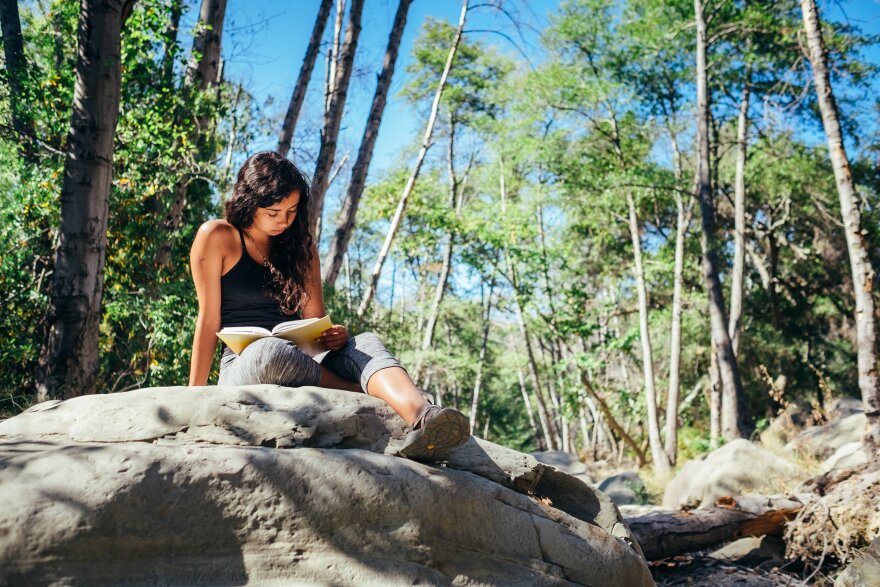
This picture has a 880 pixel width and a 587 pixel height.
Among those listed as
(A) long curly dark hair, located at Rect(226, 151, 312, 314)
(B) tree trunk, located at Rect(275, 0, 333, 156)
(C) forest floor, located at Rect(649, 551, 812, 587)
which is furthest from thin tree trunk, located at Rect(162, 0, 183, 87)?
(C) forest floor, located at Rect(649, 551, 812, 587)

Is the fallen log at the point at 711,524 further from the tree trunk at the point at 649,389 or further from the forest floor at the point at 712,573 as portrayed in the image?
the tree trunk at the point at 649,389

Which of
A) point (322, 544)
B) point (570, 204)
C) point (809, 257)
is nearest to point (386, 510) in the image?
point (322, 544)

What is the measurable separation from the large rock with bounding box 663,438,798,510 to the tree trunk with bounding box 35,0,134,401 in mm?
6357

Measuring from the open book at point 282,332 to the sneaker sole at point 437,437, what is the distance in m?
0.69

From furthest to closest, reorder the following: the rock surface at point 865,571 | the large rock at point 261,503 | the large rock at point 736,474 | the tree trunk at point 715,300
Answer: the tree trunk at point 715,300 < the large rock at point 736,474 < the rock surface at point 865,571 < the large rock at point 261,503

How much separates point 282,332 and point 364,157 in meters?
6.63

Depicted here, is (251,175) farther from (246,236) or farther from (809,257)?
(809,257)

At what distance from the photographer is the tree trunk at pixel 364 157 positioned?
30.4ft

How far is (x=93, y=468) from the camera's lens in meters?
2.45

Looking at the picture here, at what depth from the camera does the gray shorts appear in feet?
10.5

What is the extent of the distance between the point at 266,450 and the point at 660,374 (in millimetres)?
20558

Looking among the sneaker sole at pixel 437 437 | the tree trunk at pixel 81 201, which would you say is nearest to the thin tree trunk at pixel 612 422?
the tree trunk at pixel 81 201

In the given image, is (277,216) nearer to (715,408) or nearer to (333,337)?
(333,337)

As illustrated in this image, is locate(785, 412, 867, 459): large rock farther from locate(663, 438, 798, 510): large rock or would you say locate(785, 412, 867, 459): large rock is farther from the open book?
the open book
